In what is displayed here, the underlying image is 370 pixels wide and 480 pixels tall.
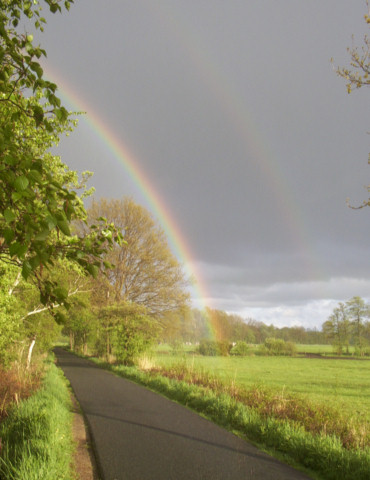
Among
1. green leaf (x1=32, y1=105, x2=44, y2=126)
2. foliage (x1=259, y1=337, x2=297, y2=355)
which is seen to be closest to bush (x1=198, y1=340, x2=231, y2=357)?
foliage (x1=259, y1=337, x2=297, y2=355)

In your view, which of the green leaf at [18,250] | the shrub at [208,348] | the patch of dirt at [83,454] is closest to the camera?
the green leaf at [18,250]

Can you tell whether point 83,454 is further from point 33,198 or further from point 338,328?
point 338,328

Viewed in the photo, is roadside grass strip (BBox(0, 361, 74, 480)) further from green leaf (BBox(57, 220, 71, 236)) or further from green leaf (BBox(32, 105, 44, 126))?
green leaf (BBox(32, 105, 44, 126))

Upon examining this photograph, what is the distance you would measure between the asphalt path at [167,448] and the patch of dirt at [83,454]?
0.41 feet

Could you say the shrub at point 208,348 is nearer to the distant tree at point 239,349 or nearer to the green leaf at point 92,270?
the distant tree at point 239,349

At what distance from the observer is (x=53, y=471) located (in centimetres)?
441

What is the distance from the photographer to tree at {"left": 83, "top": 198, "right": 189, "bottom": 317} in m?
31.2

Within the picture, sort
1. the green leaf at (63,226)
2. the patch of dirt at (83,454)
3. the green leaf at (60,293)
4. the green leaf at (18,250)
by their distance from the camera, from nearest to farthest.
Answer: the green leaf at (18,250) → the green leaf at (63,226) → the green leaf at (60,293) → the patch of dirt at (83,454)

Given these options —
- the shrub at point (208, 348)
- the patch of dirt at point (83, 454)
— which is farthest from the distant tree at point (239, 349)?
the patch of dirt at point (83, 454)

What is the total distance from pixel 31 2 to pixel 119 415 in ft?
30.2

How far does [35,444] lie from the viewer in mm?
5324

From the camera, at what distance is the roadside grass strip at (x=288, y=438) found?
5.78 metres

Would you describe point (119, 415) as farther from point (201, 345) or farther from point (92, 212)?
point (201, 345)

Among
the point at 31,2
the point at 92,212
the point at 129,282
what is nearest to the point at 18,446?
the point at 31,2
